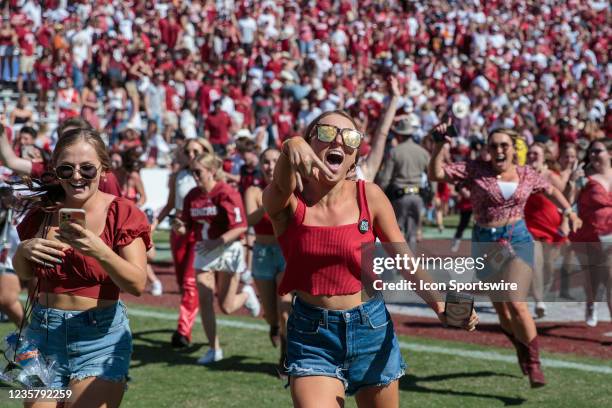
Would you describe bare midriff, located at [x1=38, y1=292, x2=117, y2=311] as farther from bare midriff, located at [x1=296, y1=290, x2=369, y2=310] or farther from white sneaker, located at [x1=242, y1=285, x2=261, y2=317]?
white sneaker, located at [x1=242, y1=285, x2=261, y2=317]

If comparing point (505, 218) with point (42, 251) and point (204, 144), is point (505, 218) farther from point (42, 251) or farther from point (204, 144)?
point (42, 251)

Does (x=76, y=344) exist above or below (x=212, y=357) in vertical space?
above

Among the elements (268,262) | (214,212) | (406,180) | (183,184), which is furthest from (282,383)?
(406,180)

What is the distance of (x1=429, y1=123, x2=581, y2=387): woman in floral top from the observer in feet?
24.1

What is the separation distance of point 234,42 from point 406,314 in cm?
1671

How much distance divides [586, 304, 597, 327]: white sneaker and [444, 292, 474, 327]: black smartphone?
6.13 meters

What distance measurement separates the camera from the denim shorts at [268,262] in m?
8.48

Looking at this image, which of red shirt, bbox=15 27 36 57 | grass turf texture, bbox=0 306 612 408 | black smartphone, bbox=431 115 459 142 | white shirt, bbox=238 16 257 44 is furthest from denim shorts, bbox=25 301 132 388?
white shirt, bbox=238 16 257 44

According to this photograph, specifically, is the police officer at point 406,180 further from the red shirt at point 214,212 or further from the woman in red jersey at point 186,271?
the red shirt at point 214,212

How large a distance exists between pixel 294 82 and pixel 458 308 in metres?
19.3

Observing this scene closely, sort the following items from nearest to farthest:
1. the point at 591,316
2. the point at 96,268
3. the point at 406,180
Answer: the point at 96,268, the point at 591,316, the point at 406,180

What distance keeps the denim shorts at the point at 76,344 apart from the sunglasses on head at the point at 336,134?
1282mm

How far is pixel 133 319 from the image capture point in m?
10.6

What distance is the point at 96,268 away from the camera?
436cm
